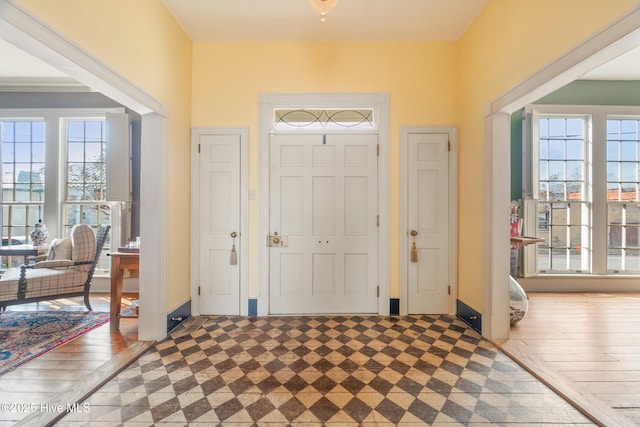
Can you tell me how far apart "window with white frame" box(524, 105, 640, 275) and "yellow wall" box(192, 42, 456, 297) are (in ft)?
7.76

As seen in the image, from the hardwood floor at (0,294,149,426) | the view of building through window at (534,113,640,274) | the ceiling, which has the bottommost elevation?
the hardwood floor at (0,294,149,426)

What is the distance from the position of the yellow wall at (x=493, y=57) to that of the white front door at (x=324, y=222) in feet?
3.45

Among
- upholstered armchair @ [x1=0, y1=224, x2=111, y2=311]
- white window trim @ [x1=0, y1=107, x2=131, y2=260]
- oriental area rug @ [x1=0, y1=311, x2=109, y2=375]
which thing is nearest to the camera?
oriental area rug @ [x1=0, y1=311, x2=109, y2=375]

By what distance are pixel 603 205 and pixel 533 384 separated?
13.1 ft

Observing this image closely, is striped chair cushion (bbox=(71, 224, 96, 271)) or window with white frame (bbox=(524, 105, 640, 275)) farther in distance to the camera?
window with white frame (bbox=(524, 105, 640, 275))

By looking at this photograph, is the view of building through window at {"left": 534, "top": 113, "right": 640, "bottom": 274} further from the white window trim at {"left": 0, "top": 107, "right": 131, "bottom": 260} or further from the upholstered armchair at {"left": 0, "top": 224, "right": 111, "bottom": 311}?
the white window trim at {"left": 0, "top": 107, "right": 131, "bottom": 260}

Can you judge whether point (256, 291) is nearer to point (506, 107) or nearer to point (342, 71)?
point (342, 71)

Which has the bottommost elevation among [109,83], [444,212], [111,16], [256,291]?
[256,291]

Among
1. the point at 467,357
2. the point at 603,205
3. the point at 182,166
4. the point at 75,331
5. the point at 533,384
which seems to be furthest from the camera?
the point at 603,205

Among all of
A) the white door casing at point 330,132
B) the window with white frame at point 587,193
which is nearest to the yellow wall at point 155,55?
the white door casing at point 330,132

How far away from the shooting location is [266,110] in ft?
11.4

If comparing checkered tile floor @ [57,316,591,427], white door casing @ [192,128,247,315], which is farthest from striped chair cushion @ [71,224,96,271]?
checkered tile floor @ [57,316,591,427]

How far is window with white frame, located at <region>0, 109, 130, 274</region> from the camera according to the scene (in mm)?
4500

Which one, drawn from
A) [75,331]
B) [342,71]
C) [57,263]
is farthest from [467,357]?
[57,263]
